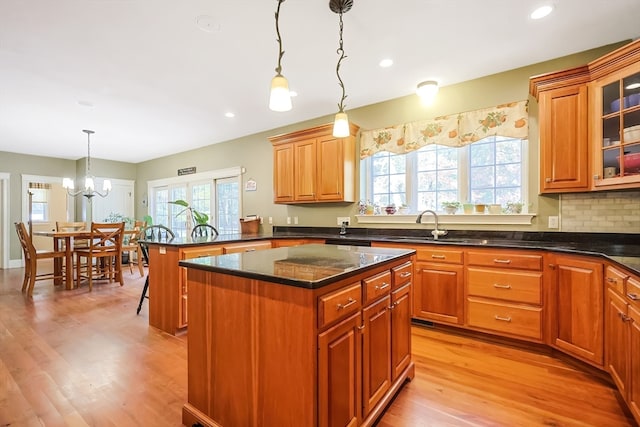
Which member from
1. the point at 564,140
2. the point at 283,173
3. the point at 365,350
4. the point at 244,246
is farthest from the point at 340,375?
the point at 283,173

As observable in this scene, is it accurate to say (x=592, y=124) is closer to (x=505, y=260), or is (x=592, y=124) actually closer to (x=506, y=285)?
(x=505, y=260)

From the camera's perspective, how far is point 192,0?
81.7 inches

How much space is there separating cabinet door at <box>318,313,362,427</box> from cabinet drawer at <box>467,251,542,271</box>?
1.75 m

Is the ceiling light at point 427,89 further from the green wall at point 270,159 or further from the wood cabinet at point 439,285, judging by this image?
the wood cabinet at point 439,285

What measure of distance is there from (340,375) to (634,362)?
1.54 meters

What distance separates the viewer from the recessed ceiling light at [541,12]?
218 centimetres

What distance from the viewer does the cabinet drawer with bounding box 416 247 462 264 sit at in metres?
2.82

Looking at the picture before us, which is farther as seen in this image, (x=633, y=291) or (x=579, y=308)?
(x=579, y=308)

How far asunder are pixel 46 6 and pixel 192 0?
3.37 ft

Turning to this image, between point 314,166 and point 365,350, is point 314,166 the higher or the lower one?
the higher one

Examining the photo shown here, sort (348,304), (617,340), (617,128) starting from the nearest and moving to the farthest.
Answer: (348,304) < (617,340) < (617,128)

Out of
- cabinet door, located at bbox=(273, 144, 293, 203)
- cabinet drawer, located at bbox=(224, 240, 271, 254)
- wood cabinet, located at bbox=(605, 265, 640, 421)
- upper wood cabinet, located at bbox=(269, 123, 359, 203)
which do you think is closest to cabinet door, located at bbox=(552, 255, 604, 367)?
wood cabinet, located at bbox=(605, 265, 640, 421)

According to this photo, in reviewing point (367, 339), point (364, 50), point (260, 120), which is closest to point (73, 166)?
point (260, 120)

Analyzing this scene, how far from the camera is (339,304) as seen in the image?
1324mm
